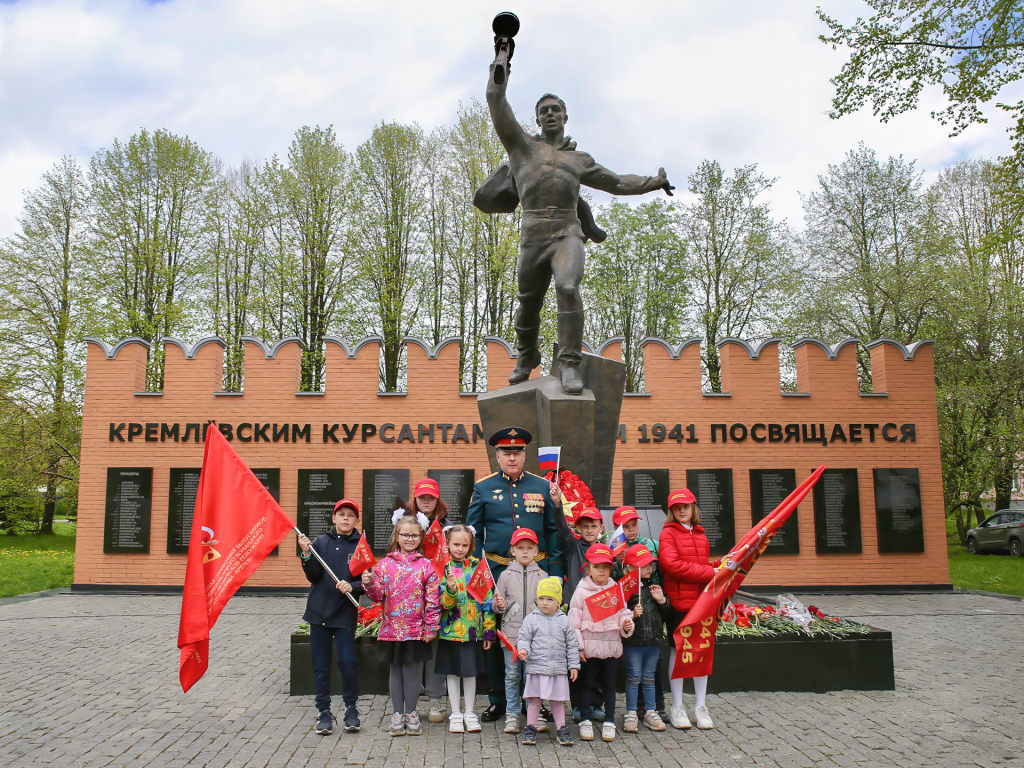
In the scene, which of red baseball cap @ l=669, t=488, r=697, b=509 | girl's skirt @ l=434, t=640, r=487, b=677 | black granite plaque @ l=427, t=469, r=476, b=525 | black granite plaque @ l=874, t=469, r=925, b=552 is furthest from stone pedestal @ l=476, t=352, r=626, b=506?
black granite plaque @ l=874, t=469, r=925, b=552

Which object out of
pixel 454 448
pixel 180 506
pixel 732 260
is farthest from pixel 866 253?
pixel 180 506

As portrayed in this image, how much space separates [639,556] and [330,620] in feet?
6.64

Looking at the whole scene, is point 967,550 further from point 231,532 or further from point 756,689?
point 231,532

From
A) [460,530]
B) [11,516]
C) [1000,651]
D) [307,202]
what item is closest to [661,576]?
[460,530]

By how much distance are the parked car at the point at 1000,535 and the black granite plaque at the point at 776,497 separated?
1103 centimetres

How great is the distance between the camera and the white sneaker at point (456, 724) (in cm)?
451

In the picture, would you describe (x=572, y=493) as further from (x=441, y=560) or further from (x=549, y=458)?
(x=441, y=560)

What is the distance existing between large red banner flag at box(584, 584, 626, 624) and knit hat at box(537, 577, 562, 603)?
0.20 meters

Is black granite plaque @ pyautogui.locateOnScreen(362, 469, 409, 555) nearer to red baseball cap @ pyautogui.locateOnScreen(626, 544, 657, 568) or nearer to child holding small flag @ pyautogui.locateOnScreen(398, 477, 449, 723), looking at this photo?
child holding small flag @ pyautogui.locateOnScreen(398, 477, 449, 723)

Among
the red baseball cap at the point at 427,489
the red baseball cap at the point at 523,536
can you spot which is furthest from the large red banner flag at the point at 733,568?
the red baseball cap at the point at 427,489

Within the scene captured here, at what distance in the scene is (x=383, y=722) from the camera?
4.77 m

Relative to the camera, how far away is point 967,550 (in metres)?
21.0

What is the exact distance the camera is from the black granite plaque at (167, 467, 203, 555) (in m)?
11.6

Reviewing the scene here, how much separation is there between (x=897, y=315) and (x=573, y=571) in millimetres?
19781
